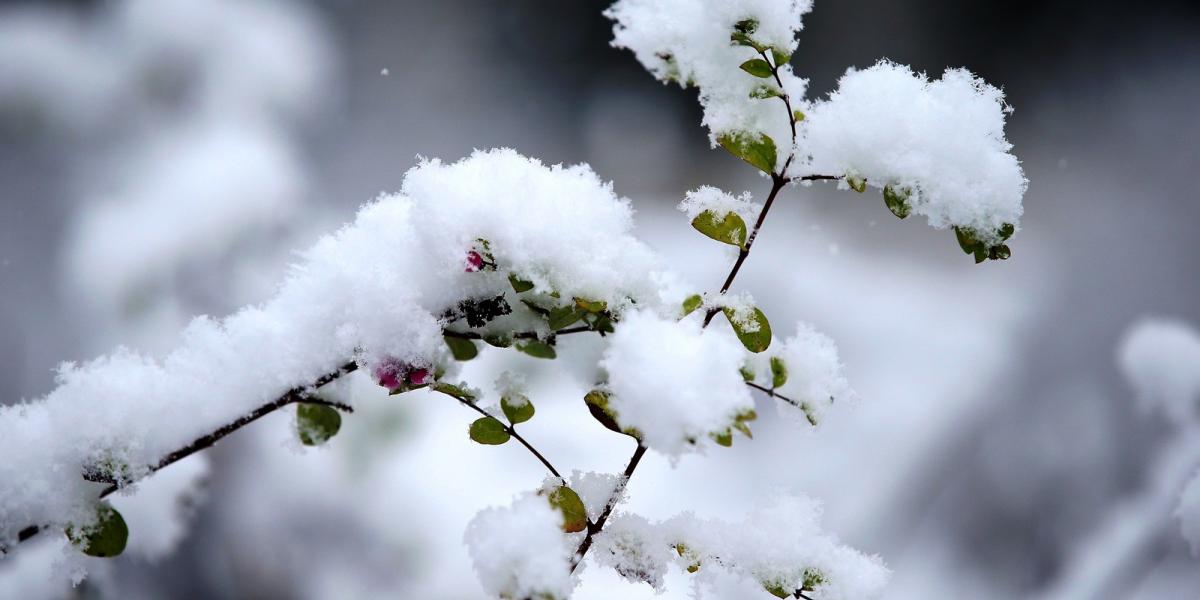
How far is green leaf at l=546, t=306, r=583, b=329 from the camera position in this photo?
0.36 m

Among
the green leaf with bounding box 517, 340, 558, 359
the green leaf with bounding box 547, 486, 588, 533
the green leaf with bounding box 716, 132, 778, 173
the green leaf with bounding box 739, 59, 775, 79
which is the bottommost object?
the green leaf with bounding box 547, 486, 588, 533

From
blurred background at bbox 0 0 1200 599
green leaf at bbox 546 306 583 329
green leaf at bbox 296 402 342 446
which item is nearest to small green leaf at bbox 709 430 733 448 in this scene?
green leaf at bbox 546 306 583 329

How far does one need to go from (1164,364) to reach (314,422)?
113 centimetres

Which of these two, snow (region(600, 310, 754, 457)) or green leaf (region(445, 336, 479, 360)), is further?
green leaf (region(445, 336, 479, 360))

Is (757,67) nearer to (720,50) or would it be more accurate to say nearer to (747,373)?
(720,50)

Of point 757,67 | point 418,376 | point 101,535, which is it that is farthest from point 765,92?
point 101,535

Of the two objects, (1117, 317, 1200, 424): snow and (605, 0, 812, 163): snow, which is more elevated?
(1117, 317, 1200, 424): snow

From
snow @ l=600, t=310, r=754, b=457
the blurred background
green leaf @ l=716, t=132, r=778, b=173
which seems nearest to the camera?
snow @ l=600, t=310, r=754, b=457

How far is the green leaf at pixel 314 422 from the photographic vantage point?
421mm

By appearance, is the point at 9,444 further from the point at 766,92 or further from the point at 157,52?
the point at 157,52

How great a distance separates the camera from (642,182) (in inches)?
42.5

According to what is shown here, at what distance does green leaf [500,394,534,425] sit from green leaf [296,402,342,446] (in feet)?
0.37

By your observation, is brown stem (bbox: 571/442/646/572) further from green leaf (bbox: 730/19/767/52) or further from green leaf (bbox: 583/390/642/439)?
green leaf (bbox: 730/19/767/52)

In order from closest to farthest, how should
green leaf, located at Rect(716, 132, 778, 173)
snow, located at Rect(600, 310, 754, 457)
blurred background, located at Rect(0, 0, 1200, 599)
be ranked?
snow, located at Rect(600, 310, 754, 457) → green leaf, located at Rect(716, 132, 778, 173) → blurred background, located at Rect(0, 0, 1200, 599)
